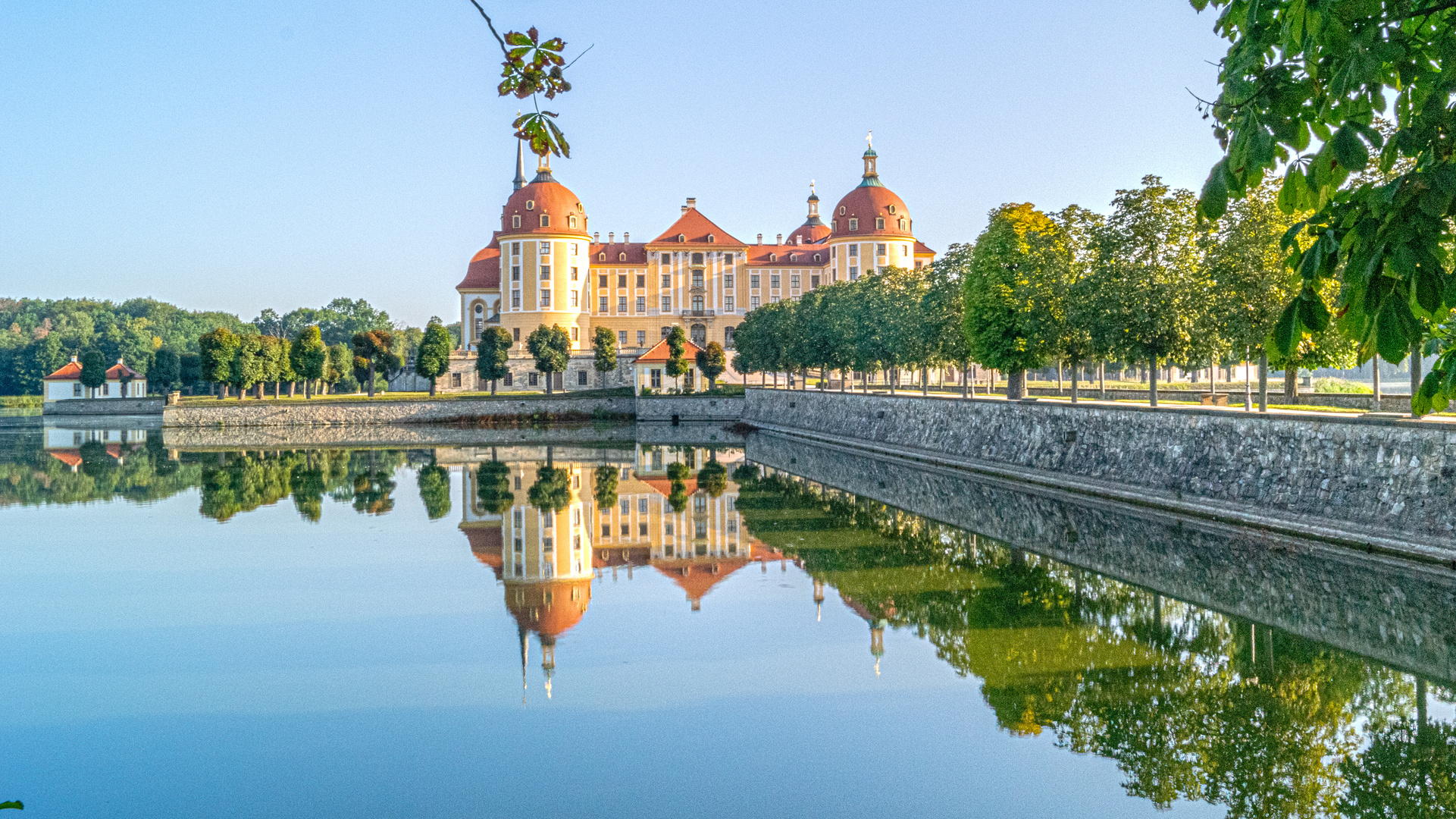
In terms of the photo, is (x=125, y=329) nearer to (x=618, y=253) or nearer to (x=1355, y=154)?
(x=618, y=253)

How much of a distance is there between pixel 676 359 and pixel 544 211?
17.9 m

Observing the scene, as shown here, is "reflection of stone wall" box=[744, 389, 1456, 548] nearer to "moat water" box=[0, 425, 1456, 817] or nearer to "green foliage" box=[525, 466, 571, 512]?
"moat water" box=[0, 425, 1456, 817]

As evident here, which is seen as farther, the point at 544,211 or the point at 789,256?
the point at 789,256

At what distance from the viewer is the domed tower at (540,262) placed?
229ft

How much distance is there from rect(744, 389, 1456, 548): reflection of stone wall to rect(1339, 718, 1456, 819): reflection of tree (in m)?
6.14

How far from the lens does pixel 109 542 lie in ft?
62.2

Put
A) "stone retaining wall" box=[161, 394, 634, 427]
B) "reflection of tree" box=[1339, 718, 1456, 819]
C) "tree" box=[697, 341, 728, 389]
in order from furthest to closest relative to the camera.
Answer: "tree" box=[697, 341, 728, 389] < "stone retaining wall" box=[161, 394, 634, 427] < "reflection of tree" box=[1339, 718, 1456, 819]

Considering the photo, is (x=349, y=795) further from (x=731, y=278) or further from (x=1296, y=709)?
(x=731, y=278)

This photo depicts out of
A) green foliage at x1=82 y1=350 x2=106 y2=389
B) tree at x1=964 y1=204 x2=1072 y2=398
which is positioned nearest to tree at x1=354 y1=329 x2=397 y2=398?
green foliage at x1=82 y1=350 x2=106 y2=389

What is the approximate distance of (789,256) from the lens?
7706 cm

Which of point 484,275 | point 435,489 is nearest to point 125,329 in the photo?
point 484,275

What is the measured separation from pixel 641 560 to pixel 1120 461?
10190 millimetres

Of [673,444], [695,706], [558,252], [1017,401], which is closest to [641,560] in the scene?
[695,706]

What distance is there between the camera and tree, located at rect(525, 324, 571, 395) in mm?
64188
